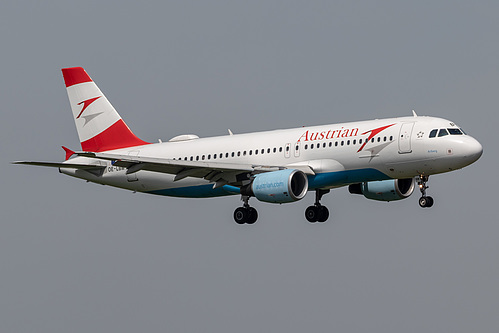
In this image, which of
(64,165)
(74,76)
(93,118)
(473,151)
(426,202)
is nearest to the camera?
(473,151)

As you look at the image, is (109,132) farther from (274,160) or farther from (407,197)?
(407,197)

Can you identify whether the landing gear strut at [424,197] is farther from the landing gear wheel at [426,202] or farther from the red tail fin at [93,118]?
the red tail fin at [93,118]

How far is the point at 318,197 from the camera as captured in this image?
59.0 meters

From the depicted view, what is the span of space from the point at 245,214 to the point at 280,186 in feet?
17.2

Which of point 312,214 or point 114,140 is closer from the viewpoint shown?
point 312,214

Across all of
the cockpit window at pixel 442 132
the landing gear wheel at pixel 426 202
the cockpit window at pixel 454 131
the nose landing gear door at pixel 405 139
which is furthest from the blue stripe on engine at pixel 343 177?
the cockpit window at pixel 454 131

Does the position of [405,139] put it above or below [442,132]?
below

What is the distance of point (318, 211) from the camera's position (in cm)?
5884

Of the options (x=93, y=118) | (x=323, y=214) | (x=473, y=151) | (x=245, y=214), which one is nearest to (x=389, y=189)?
(x=323, y=214)

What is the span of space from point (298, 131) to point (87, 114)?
15.2 meters

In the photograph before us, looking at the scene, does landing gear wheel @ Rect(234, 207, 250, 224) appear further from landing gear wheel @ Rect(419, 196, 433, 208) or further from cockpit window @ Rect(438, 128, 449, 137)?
cockpit window @ Rect(438, 128, 449, 137)

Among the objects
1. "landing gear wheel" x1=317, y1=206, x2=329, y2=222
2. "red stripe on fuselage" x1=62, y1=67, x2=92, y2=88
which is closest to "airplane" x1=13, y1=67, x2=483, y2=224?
"landing gear wheel" x1=317, y1=206, x2=329, y2=222

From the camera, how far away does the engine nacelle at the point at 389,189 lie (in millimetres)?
56969

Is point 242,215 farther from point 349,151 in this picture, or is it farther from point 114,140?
point 114,140
